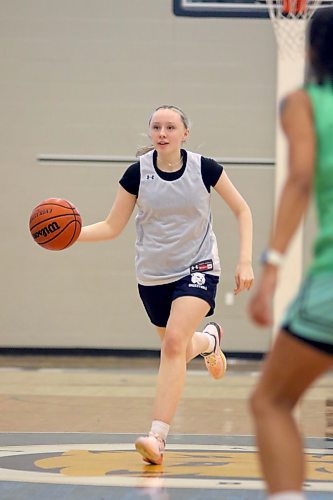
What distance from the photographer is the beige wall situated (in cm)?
1179

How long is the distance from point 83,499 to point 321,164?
7.37ft

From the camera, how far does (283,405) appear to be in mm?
3389

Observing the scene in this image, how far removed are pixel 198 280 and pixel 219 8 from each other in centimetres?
601

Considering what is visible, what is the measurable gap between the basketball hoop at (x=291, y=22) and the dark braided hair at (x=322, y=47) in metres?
6.70

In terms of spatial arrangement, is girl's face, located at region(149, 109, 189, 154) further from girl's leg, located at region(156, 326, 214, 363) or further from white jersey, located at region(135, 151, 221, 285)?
girl's leg, located at region(156, 326, 214, 363)

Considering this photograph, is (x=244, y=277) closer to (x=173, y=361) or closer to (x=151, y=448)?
(x=173, y=361)

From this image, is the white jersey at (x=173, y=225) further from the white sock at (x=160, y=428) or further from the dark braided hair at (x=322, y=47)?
the dark braided hair at (x=322, y=47)

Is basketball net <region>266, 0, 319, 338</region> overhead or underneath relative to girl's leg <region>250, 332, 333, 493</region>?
overhead

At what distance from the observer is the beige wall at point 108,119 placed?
11789 millimetres

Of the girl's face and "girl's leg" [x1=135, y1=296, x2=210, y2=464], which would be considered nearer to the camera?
"girl's leg" [x1=135, y1=296, x2=210, y2=464]

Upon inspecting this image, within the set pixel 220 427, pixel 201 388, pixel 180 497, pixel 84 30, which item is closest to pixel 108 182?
pixel 84 30

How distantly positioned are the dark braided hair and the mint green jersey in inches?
3.1

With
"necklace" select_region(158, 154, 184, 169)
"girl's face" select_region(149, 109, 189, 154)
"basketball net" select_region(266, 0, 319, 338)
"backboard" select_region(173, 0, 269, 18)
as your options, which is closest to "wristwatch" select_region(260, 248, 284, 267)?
"girl's face" select_region(149, 109, 189, 154)

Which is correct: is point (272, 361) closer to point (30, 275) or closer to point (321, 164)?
point (321, 164)
